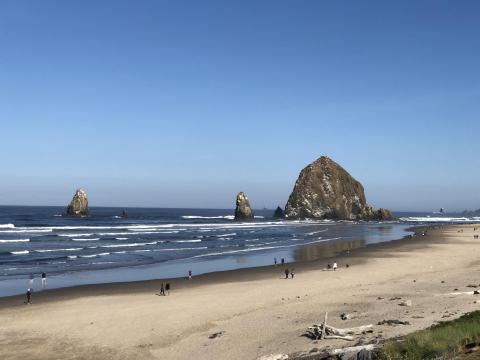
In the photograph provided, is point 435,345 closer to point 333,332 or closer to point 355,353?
point 355,353

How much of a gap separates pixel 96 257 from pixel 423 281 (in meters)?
32.2

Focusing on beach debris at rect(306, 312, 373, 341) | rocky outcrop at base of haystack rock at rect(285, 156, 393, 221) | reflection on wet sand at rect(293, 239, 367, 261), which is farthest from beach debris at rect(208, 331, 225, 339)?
rocky outcrop at base of haystack rock at rect(285, 156, 393, 221)

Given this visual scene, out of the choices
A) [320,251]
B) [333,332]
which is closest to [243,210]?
[320,251]

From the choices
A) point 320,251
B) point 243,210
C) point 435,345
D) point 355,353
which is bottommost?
point 320,251

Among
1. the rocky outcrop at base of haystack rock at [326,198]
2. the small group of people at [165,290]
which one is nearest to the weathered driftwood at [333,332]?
the small group of people at [165,290]

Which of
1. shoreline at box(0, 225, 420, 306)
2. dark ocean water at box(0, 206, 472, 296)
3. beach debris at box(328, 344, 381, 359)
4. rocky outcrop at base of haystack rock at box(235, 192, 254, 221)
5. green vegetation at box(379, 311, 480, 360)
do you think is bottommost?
shoreline at box(0, 225, 420, 306)

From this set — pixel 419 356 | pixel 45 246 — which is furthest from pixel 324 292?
pixel 45 246

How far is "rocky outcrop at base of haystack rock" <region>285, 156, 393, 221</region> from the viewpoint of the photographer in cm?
15825

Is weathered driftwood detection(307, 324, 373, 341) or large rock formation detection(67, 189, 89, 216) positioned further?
large rock formation detection(67, 189, 89, 216)

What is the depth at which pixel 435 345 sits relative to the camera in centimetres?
1197

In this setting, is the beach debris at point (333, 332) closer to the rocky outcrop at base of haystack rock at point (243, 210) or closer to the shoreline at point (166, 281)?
the shoreline at point (166, 281)

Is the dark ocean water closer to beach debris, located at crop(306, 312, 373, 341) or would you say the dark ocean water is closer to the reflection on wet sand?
the reflection on wet sand

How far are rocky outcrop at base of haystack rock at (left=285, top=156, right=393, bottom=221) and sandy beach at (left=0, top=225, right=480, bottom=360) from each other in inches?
4716

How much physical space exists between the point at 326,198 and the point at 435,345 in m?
150
